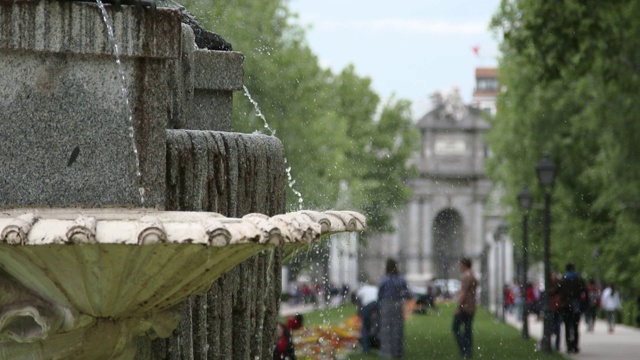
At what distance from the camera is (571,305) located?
82.7ft

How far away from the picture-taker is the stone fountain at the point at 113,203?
18.6ft

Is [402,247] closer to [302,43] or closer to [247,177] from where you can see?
[302,43]

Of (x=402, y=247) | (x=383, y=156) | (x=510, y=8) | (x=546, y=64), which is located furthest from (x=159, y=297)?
(x=402, y=247)

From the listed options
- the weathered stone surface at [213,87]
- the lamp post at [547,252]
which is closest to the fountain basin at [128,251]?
the weathered stone surface at [213,87]

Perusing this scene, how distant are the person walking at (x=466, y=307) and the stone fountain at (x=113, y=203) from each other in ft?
42.7

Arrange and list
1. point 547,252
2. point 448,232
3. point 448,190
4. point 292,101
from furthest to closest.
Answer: point 448,232
point 448,190
point 292,101
point 547,252

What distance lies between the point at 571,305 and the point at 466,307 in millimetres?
4726

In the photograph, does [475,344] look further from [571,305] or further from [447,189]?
[447,189]

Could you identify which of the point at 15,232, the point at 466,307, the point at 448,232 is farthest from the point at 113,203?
the point at 448,232

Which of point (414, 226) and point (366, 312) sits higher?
point (366, 312)

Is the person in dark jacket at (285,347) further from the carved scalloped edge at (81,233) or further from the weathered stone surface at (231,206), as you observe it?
the carved scalloped edge at (81,233)

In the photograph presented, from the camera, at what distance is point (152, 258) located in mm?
5734

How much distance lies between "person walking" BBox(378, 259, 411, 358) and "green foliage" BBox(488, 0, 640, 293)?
573 centimetres

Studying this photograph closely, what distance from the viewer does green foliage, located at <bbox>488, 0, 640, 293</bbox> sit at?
2473 cm
